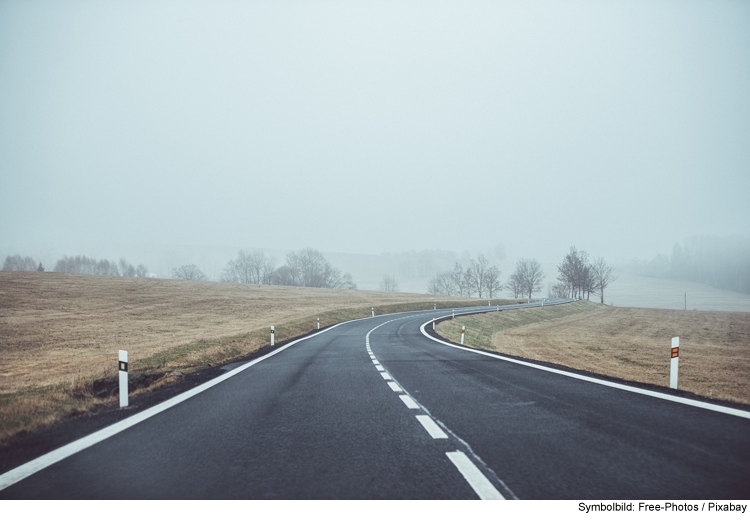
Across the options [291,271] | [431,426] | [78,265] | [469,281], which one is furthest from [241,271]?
[431,426]

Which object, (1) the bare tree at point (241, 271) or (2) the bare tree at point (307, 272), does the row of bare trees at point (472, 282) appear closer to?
(2) the bare tree at point (307, 272)

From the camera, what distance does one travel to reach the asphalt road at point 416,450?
10.1 ft

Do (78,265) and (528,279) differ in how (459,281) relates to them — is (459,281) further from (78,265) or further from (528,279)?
(78,265)

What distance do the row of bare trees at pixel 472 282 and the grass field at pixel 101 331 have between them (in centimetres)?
4495

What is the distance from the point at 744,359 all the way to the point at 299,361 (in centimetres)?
2064

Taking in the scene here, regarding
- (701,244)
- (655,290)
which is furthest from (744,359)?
(701,244)

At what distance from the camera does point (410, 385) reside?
25.4 ft

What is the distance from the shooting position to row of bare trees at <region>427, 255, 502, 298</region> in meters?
109

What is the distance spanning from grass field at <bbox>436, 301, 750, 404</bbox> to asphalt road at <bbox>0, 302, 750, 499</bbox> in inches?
113

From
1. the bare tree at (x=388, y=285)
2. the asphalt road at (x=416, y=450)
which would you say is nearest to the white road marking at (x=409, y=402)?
the asphalt road at (x=416, y=450)

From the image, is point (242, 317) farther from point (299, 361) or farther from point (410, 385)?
point (410, 385)

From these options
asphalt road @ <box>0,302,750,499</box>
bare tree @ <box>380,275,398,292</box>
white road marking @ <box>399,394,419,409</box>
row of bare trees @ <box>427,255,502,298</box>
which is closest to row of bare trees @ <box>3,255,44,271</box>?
bare tree @ <box>380,275,398,292</box>

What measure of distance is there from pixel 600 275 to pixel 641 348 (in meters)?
73.4

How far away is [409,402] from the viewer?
620cm
